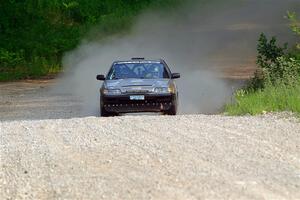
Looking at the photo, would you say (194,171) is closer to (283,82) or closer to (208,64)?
(283,82)

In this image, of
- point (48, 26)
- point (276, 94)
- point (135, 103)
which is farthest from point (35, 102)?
point (48, 26)

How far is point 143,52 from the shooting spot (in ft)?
126

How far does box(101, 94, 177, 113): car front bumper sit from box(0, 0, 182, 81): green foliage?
60.9ft

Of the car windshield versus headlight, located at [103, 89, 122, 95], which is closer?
headlight, located at [103, 89, 122, 95]

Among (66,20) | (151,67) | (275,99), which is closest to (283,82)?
(275,99)

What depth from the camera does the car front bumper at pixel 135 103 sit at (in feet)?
61.4

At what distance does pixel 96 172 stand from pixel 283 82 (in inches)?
366

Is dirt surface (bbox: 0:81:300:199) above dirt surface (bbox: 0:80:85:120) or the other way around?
above

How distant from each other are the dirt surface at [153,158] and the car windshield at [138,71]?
3486 millimetres

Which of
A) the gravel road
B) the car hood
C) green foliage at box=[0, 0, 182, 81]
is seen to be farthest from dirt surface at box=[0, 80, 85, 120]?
the gravel road

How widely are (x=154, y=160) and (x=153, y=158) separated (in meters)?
0.14

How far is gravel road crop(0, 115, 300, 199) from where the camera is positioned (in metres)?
9.03

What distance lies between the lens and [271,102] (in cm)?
1748

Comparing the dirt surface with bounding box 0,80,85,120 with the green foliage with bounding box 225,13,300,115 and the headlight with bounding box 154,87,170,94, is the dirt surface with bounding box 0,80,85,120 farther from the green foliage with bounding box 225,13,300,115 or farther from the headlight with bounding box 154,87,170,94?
the green foliage with bounding box 225,13,300,115
